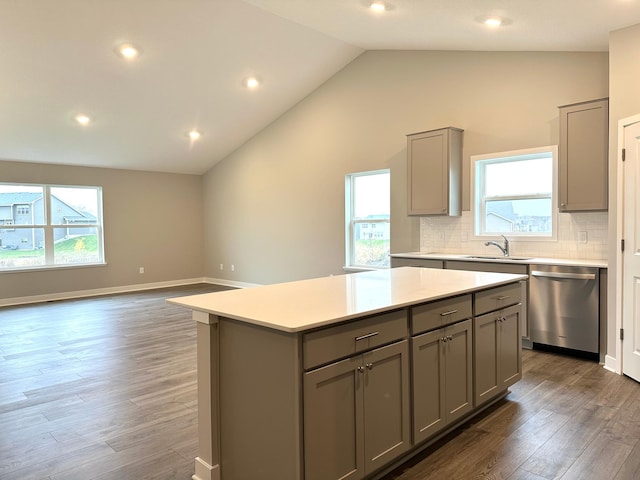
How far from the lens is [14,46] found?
16.0ft

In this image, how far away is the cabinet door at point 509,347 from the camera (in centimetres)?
311

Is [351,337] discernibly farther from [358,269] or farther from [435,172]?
[358,269]

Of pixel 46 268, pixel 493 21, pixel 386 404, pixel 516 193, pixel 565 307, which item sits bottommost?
pixel 386 404

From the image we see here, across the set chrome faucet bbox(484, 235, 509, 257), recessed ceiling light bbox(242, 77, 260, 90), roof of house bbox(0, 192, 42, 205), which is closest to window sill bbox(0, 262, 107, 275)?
roof of house bbox(0, 192, 42, 205)

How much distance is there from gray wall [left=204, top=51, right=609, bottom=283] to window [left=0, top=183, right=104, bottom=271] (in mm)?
2202

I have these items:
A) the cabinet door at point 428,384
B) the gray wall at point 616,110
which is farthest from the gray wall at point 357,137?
the cabinet door at point 428,384

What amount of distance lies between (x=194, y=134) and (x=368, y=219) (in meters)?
3.35

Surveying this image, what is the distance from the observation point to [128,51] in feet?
17.5

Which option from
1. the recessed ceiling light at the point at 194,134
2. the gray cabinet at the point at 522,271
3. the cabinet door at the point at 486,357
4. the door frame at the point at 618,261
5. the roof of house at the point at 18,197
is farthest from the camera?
the recessed ceiling light at the point at 194,134

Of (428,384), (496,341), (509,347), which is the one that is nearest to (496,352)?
(496,341)

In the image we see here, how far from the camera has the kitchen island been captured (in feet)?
6.07

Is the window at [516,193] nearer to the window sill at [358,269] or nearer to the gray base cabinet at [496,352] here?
the window sill at [358,269]

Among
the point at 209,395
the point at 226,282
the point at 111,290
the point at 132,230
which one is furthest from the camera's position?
the point at 226,282

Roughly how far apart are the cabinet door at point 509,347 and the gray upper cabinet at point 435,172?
2.17 meters
